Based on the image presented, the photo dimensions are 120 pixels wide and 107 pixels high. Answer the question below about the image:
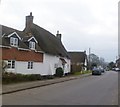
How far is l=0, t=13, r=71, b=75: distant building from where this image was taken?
33.4 meters

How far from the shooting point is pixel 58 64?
160ft

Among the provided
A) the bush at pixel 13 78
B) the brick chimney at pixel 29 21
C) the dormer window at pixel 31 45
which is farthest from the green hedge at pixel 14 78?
the brick chimney at pixel 29 21

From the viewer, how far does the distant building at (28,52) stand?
33.4 m

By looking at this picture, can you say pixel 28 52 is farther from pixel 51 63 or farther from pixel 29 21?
pixel 29 21

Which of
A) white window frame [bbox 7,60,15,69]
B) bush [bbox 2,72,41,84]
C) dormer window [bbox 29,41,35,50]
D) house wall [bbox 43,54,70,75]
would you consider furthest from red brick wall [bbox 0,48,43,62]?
bush [bbox 2,72,41,84]

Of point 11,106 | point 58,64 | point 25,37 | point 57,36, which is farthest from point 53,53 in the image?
point 11,106

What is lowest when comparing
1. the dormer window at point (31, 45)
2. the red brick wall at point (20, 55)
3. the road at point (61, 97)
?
the road at point (61, 97)

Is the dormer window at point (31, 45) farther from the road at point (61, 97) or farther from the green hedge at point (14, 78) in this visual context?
the road at point (61, 97)

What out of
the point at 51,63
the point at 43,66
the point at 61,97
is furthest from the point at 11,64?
the point at 61,97

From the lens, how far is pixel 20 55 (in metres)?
35.4

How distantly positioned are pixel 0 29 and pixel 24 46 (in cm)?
386

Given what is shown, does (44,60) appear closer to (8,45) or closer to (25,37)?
(25,37)

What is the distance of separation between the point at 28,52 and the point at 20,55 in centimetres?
231

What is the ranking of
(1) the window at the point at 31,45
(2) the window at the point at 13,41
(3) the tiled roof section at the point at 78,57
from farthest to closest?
(3) the tiled roof section at the point at 78,57 < (1) the window at the point at 31,45 < (2) the window at the point at 13,41
